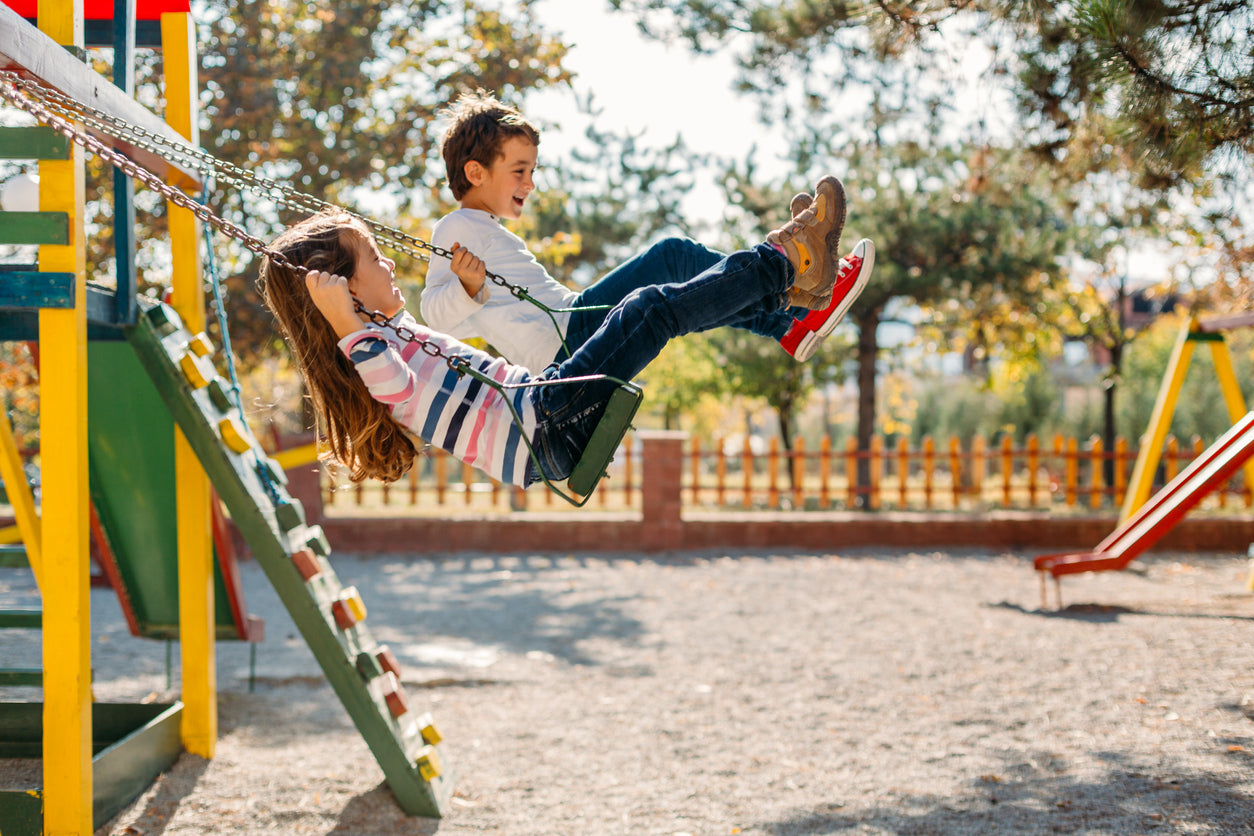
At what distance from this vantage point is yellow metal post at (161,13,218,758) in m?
3.82

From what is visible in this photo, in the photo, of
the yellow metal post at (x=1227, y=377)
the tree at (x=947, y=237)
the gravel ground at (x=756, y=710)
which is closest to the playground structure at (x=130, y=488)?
the gravel ground at (x=756, y=710)

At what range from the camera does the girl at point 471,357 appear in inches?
92.4

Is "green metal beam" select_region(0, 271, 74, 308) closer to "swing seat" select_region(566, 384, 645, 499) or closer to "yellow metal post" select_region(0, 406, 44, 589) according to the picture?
"yellow metal post" select_region(0, 406, 44, 589)

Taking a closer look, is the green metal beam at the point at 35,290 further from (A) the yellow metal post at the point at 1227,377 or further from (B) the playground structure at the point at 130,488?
(A) the yellow metal post at the point at 1227,377

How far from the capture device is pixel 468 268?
2.52m

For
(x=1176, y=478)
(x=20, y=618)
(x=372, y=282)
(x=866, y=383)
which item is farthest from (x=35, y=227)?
(x=866, y=383)

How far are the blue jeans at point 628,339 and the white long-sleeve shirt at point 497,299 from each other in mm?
336

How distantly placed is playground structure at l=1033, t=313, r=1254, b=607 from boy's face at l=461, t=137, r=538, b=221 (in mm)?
4170

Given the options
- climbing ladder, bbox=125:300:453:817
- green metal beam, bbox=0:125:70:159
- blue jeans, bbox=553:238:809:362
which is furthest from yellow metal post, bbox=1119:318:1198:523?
green metal beam, bbox=0:125:70:159

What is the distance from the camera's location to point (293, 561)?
3.44 meters

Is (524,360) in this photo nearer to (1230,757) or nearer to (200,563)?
(200,563)

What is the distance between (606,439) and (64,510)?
5.33 feet

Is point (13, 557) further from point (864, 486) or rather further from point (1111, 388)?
point (1111, 388)

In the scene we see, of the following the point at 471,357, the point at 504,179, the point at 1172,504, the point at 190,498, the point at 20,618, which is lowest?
the point at 20,618
